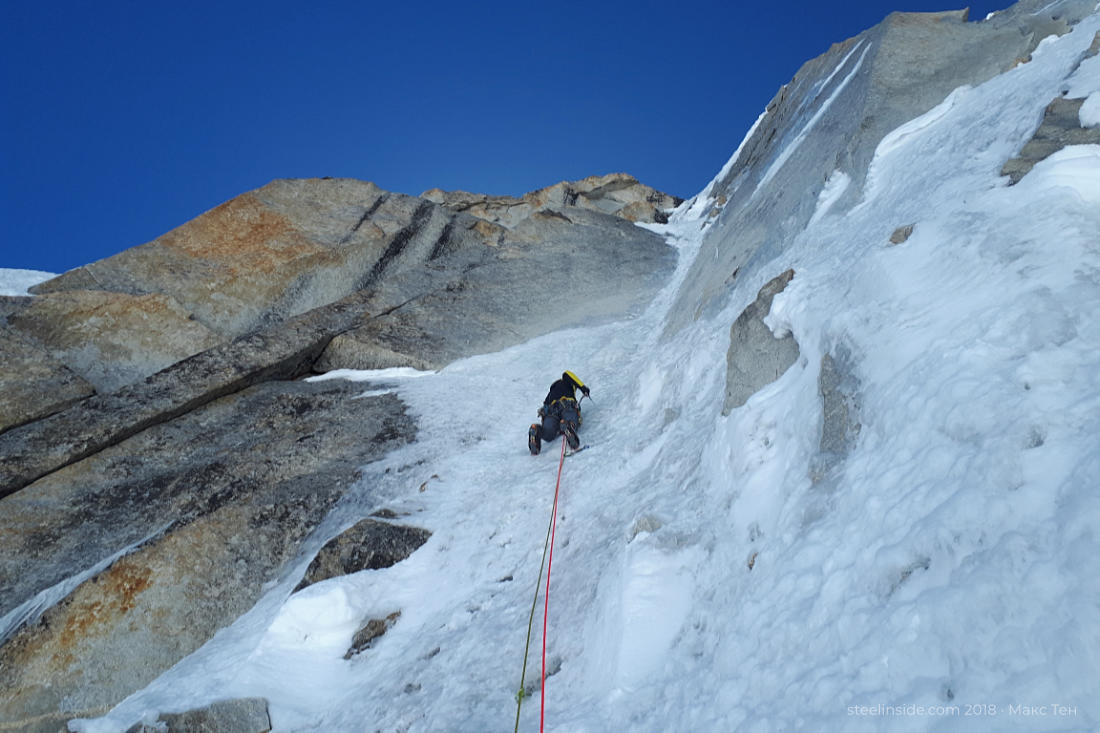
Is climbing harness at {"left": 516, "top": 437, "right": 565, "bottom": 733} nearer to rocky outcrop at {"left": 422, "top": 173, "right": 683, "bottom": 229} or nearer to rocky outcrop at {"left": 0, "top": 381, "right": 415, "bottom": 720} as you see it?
rocky outcrop at {"left": 0, "top": 381, "right": 415, "bottom": 720}

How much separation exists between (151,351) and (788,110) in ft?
80.5

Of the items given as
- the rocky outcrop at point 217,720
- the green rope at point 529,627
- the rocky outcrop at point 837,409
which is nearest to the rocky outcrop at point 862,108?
the rocky outcrop at point 837,409

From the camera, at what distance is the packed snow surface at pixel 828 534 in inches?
125

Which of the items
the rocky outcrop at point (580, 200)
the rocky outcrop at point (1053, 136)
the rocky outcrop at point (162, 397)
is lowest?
the rocky outcrop at point (1053, 136)

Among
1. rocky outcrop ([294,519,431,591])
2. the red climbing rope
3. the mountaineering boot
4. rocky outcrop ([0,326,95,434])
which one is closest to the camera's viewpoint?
the red climbing rope

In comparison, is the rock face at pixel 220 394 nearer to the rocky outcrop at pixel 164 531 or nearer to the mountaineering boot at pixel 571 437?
the rocky outcrop at pixel 164 531

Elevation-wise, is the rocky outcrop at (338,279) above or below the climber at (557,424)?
above

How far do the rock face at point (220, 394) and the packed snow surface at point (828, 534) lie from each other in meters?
0.81

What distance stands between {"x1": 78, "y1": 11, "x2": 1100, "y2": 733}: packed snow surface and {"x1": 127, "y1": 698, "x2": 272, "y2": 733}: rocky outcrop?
6.7 inches

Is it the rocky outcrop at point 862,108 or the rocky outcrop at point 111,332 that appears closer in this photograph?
the rocky outcrop at point 862,108

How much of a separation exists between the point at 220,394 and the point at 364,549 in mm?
8153

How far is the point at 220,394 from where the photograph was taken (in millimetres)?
14602

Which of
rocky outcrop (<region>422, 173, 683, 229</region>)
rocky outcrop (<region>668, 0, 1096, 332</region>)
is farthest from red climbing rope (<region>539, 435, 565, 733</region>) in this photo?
rocky outcrop (<region>422, 173, 683, 229</region>)

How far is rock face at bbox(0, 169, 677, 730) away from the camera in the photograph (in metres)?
8.03
